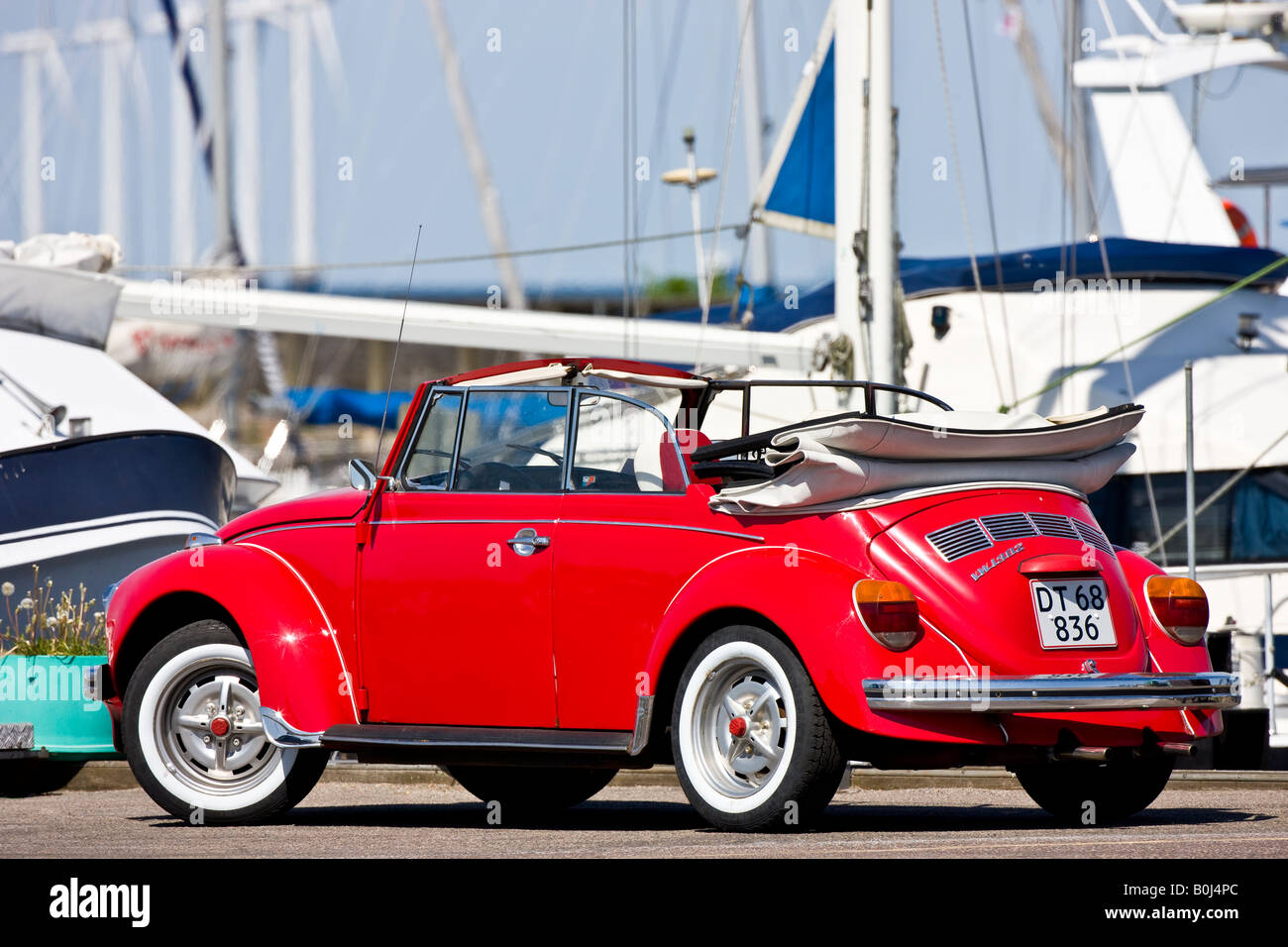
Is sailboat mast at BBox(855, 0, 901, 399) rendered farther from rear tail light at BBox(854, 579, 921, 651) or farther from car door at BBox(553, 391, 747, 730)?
rear tail light at BBox(854, 579, 921, 651)

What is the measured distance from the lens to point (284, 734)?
752cm

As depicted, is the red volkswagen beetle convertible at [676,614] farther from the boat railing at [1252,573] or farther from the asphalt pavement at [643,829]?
the boat railing at [1252,573]

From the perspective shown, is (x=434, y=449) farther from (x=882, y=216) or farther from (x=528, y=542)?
(x=882, y=216)

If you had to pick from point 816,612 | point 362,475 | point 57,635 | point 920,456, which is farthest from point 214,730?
point 920,456

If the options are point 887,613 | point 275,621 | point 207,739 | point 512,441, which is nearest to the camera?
point 887,613

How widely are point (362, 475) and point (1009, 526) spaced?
2.58m

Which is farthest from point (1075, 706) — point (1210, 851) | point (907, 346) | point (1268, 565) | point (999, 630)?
point (1268, 565)

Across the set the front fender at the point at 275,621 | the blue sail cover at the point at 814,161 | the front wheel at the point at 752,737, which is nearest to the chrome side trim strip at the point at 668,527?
the front wheel at the point at 752,737

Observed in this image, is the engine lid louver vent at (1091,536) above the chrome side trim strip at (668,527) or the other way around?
the other way around

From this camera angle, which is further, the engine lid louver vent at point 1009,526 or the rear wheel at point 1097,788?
the rear wheel at point 1097,788

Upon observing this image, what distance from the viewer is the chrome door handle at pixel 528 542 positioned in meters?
7.25

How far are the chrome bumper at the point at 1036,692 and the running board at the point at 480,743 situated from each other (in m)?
1.10

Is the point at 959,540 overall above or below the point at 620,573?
above
